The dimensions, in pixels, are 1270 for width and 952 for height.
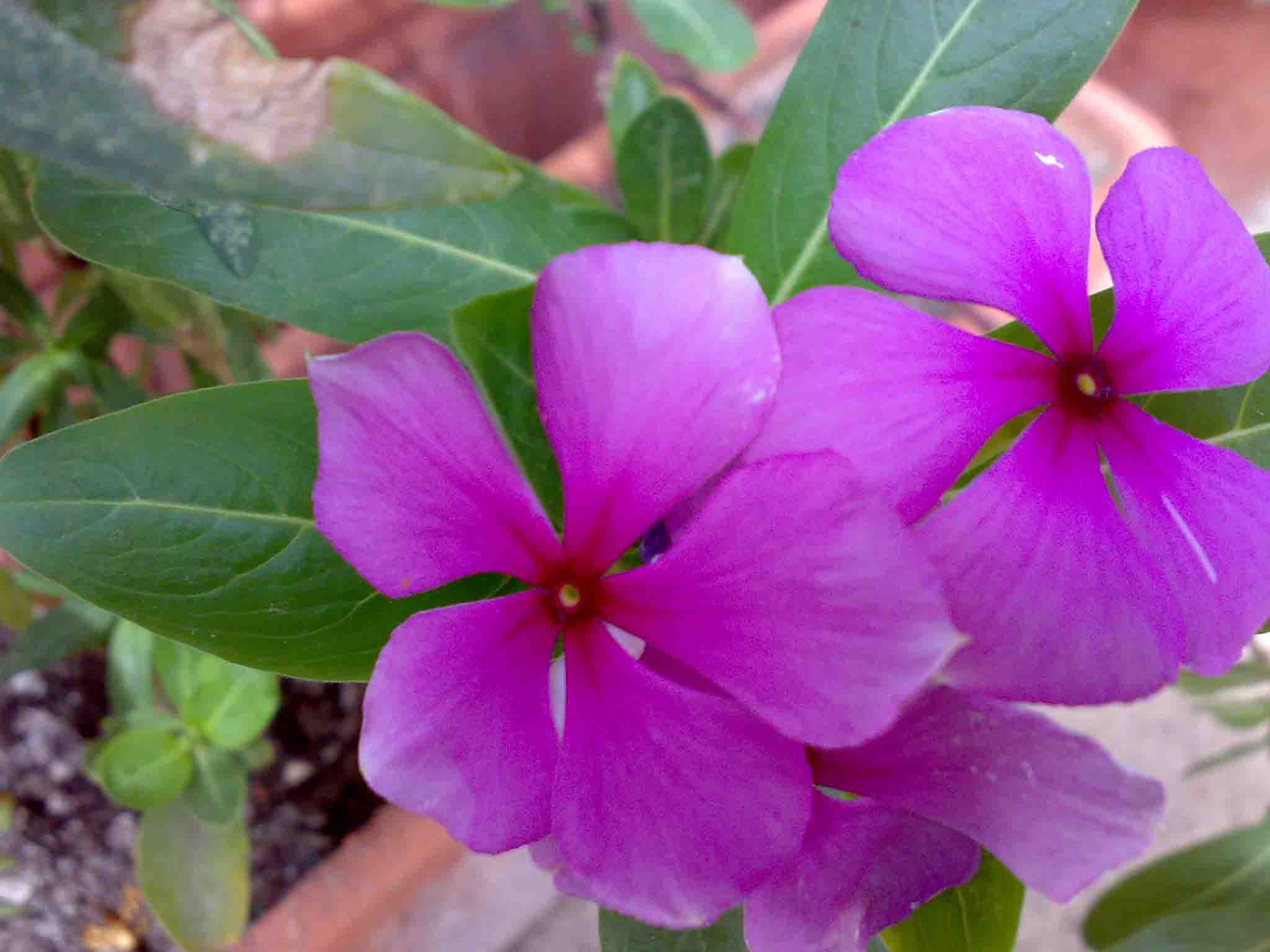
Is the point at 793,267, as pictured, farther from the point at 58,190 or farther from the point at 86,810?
the point at 86,810

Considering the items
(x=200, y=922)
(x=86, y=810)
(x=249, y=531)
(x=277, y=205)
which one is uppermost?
(x=277, y=205)

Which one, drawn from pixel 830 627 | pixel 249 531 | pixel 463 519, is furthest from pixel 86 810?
pixel 830 627

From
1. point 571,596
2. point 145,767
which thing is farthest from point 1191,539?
point 145,767

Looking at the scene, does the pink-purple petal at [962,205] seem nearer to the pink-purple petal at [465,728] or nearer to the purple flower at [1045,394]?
the purple flower at [1045,394]

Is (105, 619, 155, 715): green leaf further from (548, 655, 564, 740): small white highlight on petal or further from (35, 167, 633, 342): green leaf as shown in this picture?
(548, 655, 564, 740): small white highlight on petal

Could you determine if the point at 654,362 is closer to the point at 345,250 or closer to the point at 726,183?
the point at 345,250

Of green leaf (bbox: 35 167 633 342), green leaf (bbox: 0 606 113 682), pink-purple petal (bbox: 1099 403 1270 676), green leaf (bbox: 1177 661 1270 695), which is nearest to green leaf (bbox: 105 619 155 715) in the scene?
green leaf (bbox: 0 606 113 682)
